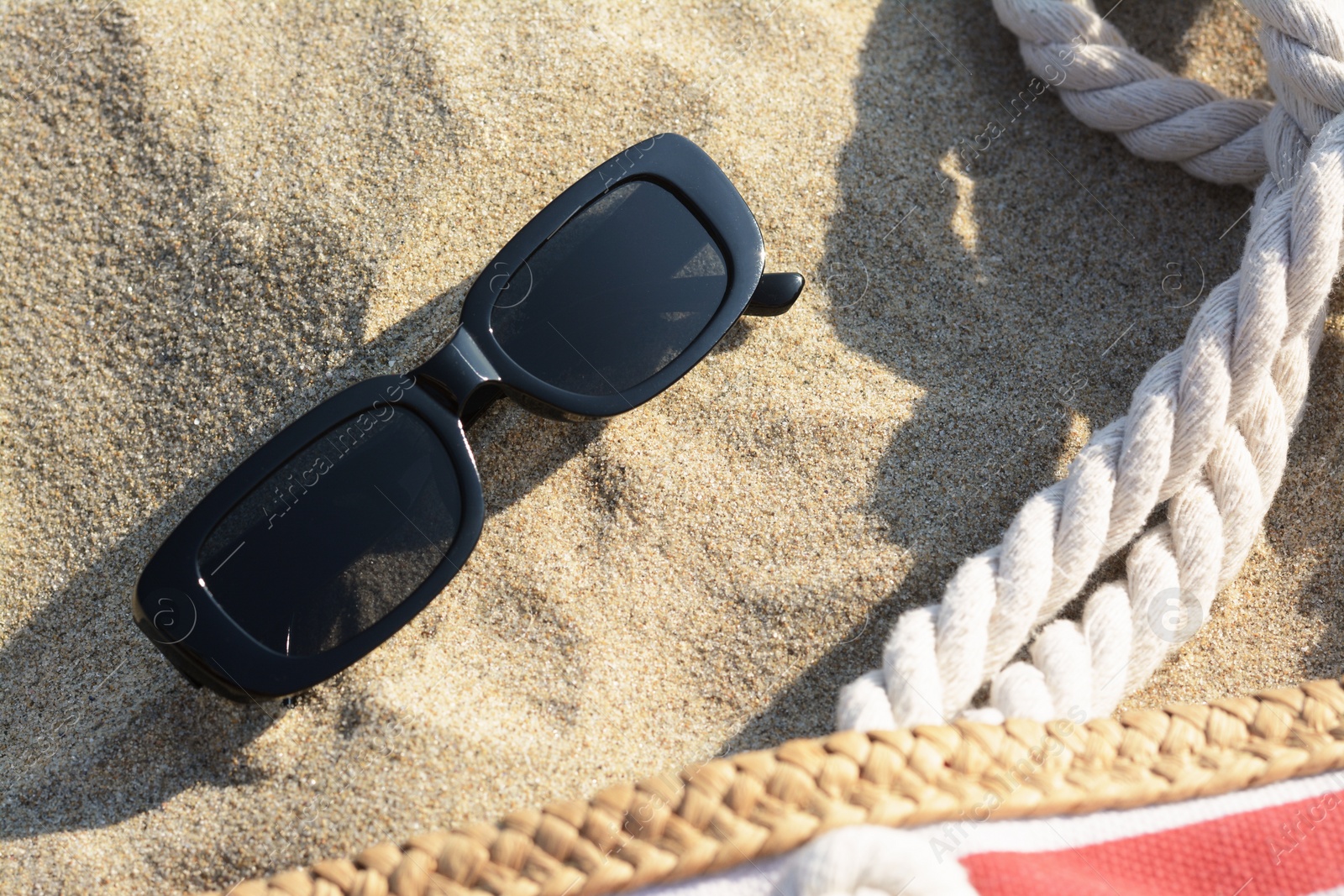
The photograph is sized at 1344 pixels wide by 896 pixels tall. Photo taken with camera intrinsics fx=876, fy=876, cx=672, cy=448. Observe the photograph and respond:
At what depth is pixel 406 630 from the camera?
1002mm

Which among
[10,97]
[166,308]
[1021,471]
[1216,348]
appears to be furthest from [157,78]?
[1216,348]

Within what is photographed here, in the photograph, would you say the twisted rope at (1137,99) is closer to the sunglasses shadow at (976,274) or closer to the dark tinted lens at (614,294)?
the sunglasses shadow at (976,274)

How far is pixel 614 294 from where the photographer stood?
3.58 feet

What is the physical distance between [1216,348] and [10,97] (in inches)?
60.1

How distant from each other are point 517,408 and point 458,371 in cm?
12

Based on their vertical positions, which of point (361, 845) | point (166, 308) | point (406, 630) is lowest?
point (361, 845)

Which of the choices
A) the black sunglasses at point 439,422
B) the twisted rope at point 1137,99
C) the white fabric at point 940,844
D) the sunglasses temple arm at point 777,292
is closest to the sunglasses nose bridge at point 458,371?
the black sunglasses at point 439,422

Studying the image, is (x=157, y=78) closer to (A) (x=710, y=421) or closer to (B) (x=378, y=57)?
(B) (x=378, y=57)

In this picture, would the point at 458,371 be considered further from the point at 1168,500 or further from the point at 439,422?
the point at 1168,500

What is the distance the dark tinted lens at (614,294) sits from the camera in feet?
3.46

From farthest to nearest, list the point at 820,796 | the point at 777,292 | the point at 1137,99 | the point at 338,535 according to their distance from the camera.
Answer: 1. the point at 1137,99
2. the point at 777,292
3. the point at 338,535
4. the point at 820,796

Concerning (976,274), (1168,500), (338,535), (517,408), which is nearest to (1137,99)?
(976,274)

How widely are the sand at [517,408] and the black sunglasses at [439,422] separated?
0.06 m

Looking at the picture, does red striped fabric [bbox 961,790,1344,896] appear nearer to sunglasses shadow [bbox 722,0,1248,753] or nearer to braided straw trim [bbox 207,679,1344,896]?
braided straw trim [bbox 207,679,1344,896]
